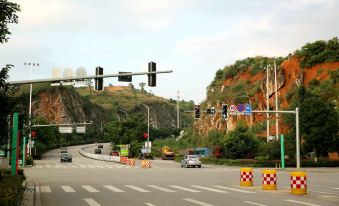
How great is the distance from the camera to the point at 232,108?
43.6m

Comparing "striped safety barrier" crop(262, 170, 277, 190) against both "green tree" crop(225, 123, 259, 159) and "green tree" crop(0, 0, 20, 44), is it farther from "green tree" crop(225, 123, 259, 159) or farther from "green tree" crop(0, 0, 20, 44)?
"green tree" crop(225, 123, 259, 159)

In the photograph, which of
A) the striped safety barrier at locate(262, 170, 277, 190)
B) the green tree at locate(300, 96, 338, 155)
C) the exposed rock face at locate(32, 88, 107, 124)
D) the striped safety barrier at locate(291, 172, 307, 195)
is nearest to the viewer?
the striped safety barrier at locate(291, 172, 307, 195)

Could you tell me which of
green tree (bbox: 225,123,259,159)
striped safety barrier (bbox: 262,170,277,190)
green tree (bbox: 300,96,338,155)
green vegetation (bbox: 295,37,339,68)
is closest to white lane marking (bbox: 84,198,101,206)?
striped safety barrier (bbox: 262,170,277,190)

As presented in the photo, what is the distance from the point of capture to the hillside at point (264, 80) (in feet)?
243

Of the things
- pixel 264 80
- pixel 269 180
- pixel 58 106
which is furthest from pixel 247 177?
pixel 58 106

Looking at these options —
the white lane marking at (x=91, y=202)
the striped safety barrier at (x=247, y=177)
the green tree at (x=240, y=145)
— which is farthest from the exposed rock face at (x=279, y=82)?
the white lane marking at (x=91, y=202)

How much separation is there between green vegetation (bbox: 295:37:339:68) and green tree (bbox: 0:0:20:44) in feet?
220

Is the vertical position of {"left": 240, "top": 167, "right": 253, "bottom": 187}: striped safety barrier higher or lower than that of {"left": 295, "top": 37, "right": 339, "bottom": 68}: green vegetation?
lower

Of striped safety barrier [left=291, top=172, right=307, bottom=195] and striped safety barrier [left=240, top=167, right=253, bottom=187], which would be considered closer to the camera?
striped safety barrier [left=291, top=172, right=307, bottom=195]

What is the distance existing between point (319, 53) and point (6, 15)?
68.4 meters

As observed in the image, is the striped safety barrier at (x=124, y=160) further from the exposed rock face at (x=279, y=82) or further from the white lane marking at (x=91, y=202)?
the white lane marking at (x=91, y=202)

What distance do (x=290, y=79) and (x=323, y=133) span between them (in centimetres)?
2835

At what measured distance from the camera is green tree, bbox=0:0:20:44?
1369 centimetres

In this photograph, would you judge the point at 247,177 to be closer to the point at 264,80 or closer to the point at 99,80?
the point at 99,80
